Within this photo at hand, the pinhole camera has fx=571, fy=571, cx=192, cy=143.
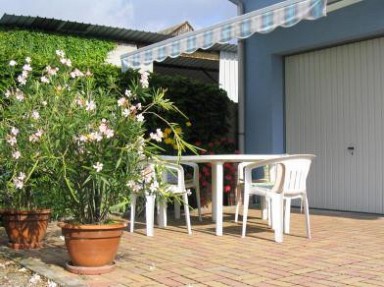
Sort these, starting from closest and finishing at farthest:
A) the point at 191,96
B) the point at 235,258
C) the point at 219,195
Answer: the point at 235,258, the point at 219,195, the point at 191,96

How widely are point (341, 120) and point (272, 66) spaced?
158 cm

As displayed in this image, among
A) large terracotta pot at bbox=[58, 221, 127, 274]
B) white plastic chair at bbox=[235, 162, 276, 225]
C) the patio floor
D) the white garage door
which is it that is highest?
the white garage door

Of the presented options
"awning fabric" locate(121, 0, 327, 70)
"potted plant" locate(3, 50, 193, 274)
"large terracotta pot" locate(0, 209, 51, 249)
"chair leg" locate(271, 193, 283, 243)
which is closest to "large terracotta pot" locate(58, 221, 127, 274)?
"potted plant" locate(3, 50, 193, 274)

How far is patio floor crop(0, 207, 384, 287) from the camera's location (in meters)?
4.34

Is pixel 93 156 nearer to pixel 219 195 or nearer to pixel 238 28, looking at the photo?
pixel 219 195

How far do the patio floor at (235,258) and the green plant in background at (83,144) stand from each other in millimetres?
632

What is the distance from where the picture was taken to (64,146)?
14.6 feet

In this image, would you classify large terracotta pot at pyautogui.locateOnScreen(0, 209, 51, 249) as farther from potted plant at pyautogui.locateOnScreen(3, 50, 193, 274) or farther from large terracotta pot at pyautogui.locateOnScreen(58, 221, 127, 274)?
large terracotta pot at pyautogui.locateOnScreen(58, 221, 127, 274)

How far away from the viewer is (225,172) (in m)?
9.30

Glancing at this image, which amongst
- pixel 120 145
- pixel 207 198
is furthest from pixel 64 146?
pixel 207 198

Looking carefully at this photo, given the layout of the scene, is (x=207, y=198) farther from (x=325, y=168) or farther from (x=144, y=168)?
(x=144, y=168)

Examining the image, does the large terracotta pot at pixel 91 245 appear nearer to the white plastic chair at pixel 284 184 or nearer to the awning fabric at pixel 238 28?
the white plastic chair at pixel 284 184

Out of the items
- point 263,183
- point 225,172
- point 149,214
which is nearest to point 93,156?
point 149,214

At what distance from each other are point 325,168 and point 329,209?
2.06 feet
